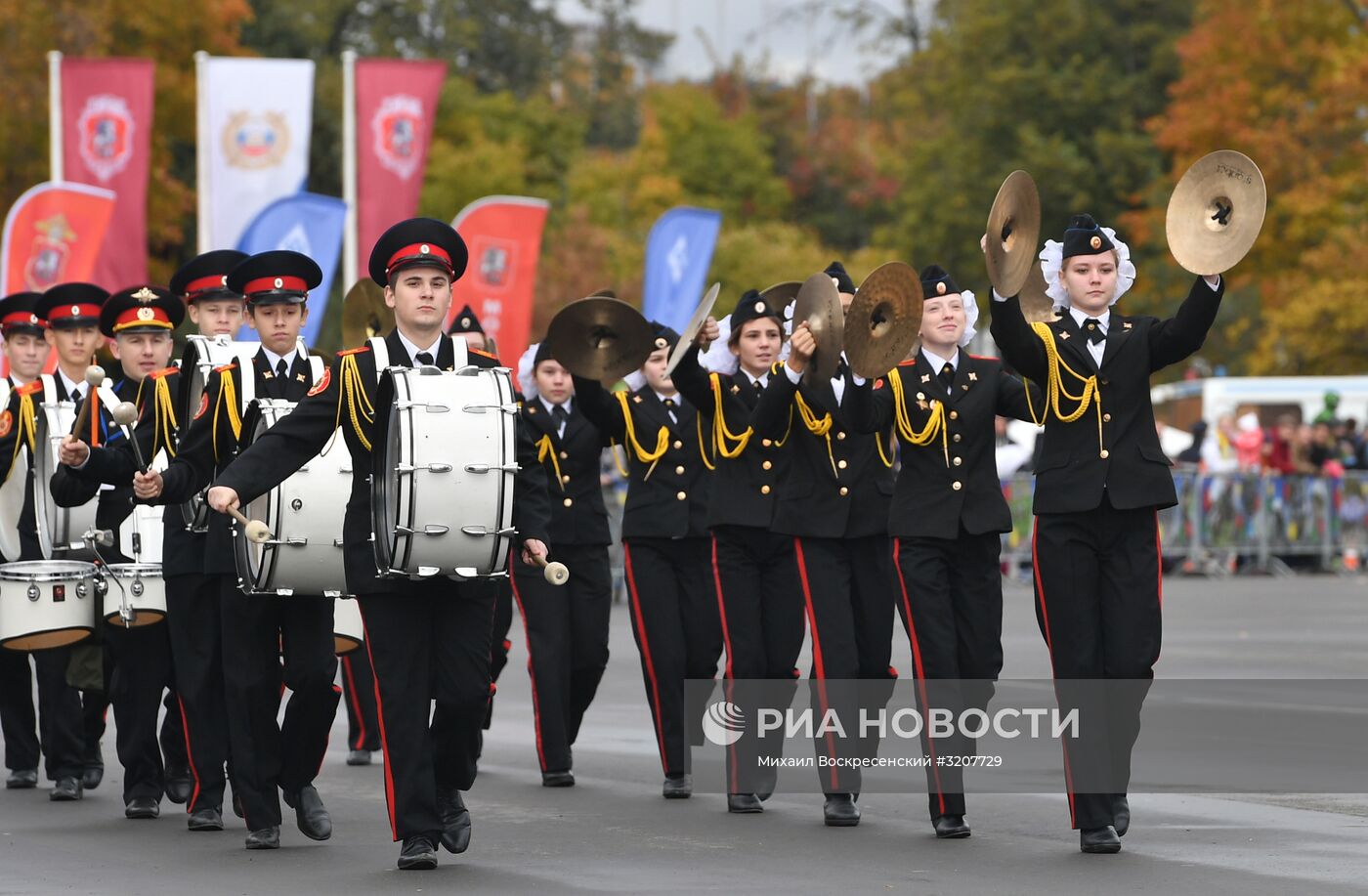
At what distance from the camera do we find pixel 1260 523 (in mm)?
29109

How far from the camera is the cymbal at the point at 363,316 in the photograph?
14.4 meters

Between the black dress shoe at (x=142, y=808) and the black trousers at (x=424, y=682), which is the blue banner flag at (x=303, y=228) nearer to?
the black dress shoe at (x=142, y=808)

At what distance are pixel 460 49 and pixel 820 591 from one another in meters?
59.2

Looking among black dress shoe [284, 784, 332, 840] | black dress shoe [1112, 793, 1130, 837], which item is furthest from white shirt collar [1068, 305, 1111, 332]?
black dress shoe [284, 784, 332, 840]

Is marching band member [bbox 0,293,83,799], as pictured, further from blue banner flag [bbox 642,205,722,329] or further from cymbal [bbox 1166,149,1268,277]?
blue banner flag [bbox 642,205,722,329]

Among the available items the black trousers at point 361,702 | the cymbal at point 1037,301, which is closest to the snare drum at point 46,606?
the black trousers at point 361,702

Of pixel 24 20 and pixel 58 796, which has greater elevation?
pixel 24 20

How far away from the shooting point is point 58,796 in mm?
11594

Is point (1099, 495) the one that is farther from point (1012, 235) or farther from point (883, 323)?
point (883, 323)

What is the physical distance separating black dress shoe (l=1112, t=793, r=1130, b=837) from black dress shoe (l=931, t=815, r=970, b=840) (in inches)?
25.7

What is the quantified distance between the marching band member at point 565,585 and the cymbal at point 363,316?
5.96 ft

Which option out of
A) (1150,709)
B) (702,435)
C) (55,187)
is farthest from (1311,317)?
(702,435)

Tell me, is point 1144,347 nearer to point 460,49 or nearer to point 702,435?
point 702,435

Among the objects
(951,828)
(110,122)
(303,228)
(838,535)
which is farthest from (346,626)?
(110,122)
